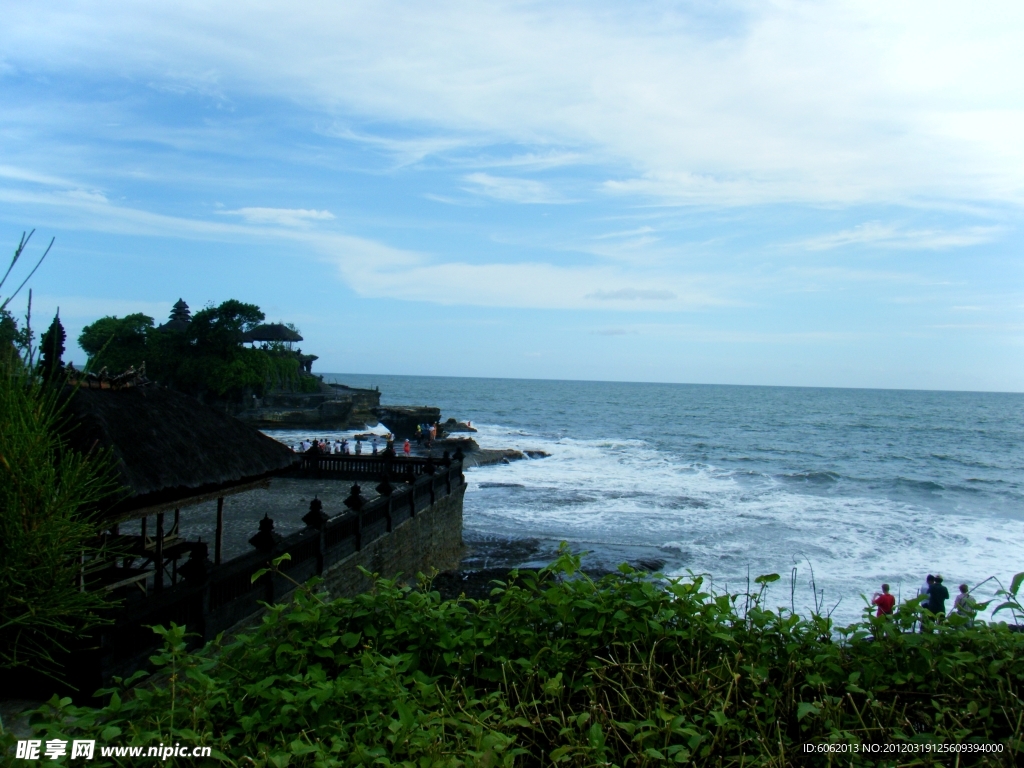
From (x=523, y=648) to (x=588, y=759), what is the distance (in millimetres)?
846

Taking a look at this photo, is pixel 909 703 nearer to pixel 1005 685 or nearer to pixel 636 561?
pixel 1005 685

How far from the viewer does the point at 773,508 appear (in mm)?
35094

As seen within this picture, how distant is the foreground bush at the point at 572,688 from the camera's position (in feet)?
9.45

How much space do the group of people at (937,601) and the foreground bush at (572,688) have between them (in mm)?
108

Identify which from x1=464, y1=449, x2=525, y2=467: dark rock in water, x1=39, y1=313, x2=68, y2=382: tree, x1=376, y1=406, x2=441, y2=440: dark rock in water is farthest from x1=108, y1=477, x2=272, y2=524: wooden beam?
x1=376, y1=406, x2=441, y2=440: dark rock in water

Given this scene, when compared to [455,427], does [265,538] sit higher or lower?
higher

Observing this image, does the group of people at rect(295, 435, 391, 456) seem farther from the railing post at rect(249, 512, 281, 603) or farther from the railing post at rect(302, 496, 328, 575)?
the railing post at rect(249, 512, 281, 603)

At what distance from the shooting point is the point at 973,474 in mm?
50500

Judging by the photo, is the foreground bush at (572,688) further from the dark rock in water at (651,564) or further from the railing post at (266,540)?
the dark rock in water at (651,564)

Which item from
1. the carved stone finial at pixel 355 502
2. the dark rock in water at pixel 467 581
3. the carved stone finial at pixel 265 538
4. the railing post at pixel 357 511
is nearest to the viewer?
the carved stone finial at pixel 265 538

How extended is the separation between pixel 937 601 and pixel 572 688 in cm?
1079

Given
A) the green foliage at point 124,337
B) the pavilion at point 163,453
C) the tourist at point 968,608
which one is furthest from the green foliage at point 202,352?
the tourist at point 968,608

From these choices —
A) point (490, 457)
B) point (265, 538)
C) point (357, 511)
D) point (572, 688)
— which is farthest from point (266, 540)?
point (490, 457)

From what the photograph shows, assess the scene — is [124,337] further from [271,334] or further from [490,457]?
[490,457]
